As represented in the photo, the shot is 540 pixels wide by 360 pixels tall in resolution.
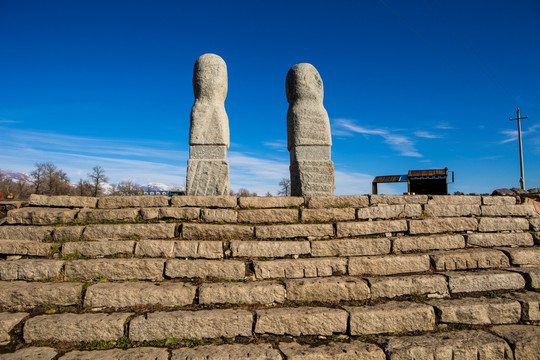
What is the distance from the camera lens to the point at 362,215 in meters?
5.47

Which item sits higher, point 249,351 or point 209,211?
point 209,211

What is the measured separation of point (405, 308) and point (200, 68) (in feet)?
20.5

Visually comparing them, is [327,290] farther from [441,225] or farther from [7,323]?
[7,323]

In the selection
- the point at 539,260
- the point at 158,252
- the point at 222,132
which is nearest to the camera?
the point at 158,252

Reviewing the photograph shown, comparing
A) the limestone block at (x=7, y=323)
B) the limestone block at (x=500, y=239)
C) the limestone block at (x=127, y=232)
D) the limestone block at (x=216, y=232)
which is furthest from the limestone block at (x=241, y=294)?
the limestone block at (x=500, y=239)

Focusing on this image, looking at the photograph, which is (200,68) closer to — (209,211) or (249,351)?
(209,211)

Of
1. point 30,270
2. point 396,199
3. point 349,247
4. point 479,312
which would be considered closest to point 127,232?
point 30,270

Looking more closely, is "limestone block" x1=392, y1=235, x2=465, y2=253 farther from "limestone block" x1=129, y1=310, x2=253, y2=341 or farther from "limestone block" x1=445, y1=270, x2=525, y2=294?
"limestone block" x1=129, y1=310, x2=253, y2=341

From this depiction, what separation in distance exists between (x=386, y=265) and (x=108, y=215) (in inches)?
184

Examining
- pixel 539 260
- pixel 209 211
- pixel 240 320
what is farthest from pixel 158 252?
pixel 539 260

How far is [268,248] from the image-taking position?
15.3 feet

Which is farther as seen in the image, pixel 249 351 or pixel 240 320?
pixel 240 320

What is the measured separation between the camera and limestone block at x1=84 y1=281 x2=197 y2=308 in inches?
150

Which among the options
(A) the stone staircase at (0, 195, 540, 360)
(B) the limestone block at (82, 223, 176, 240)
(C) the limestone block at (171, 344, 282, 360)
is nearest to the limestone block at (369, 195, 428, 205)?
(A) the stone staircase at (0, 195, 540, 360)
